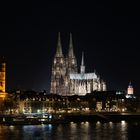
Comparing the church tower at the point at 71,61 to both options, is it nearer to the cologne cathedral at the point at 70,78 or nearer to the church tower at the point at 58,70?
the cologne cathedral at the point at 70,78

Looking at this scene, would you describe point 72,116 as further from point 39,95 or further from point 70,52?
point 70,52

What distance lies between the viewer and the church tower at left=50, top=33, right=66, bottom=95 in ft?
518

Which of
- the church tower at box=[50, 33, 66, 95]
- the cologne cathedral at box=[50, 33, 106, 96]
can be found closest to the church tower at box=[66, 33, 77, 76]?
the cologne cathedral at box=[50, 33, 106, 96]

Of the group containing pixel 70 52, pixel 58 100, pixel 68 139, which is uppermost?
pixel 70 52

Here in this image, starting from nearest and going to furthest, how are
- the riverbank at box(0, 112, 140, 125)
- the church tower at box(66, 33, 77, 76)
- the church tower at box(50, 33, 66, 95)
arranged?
the riverbank at box(0, 112, 140, 125) → the church tower at box(50, 33, 66, 95) → the church tower at box(66, 33, 77, 76)

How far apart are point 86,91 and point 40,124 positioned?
245 feet

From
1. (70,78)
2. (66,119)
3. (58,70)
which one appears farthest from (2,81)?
(70,78)

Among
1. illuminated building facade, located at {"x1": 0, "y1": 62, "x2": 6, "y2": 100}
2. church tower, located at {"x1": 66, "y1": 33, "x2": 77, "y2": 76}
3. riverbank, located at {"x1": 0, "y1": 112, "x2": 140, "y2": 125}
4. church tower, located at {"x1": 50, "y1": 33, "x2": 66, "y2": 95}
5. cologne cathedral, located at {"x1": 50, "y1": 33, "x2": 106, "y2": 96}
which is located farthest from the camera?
church tower, located at {"x1": 66, "y1": 33, "x2": 77, "y2": 76}

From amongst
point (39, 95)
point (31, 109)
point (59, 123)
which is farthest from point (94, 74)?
point (59, 123)

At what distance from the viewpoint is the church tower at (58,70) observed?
15775 cm

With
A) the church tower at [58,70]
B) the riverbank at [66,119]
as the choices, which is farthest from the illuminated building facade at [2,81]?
the church tower at [58,70]

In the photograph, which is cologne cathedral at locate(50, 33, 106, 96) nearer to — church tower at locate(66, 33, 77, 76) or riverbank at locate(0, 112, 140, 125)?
church tower at locate(66, 33, 77, 76)

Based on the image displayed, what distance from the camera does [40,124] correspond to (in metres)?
88.3

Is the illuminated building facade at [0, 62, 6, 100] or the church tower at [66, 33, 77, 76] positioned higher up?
the church tower at [66, 33, 77, 76]
